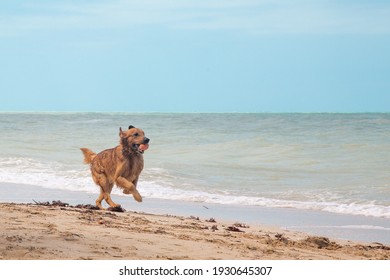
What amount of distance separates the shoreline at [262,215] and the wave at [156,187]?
0.35m

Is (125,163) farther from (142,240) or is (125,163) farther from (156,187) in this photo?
(156,187)

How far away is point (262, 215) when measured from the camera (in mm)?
11023

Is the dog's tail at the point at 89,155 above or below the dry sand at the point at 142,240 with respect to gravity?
above

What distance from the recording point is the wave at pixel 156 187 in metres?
11.7

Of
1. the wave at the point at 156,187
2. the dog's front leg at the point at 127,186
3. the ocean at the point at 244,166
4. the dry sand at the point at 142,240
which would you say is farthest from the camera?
the ocean at the point at 244,166

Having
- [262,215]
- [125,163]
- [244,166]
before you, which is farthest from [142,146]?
[244,166]

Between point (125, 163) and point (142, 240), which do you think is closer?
point (142, 240)

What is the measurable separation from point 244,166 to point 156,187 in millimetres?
4427

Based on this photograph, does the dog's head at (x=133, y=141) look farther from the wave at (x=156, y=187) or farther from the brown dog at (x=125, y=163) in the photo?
the wave at (x=156, y=187)

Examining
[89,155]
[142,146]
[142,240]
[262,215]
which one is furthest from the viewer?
[262,215]

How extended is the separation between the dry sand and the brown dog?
0.66 meters

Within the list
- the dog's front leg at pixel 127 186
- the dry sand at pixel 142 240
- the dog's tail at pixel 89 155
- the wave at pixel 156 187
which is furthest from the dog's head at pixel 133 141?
the wave at pixel 156 187
